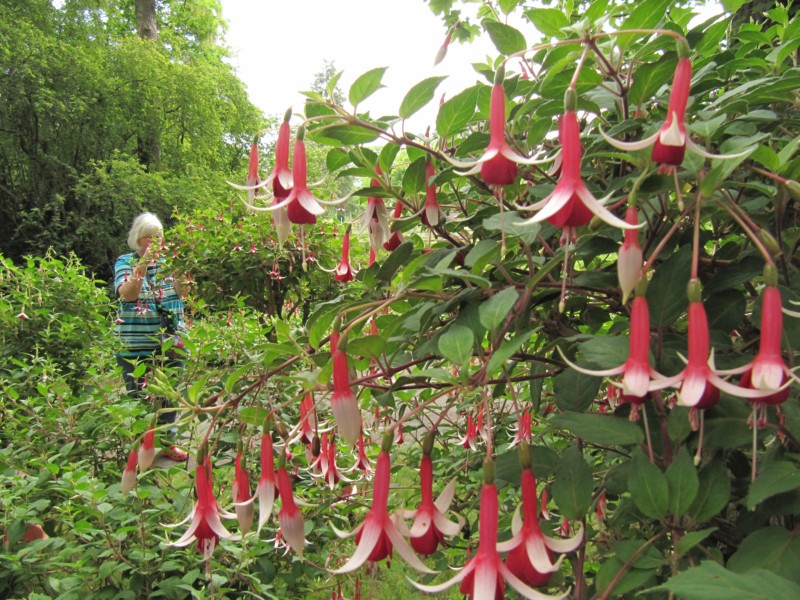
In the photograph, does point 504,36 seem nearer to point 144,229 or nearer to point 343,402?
point 343,402

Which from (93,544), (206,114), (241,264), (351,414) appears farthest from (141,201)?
(351,414)

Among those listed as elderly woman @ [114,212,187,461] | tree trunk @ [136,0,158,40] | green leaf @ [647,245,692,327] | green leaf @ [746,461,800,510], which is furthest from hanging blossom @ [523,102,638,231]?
tree trunk @ [136,0,158,40]

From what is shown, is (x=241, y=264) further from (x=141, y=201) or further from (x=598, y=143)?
(x=141, y=201)

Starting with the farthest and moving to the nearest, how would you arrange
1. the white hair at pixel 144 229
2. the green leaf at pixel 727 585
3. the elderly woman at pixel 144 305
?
the white hair at pixel 144 229 < the elderly woman at pixel 144 305 < the green leaf at pixel 727 585

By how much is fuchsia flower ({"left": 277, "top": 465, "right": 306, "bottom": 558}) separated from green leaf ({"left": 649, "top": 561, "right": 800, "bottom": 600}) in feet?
1.20

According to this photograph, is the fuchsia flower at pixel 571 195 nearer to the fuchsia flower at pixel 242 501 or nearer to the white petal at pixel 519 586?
the white petal at pixel 519 586

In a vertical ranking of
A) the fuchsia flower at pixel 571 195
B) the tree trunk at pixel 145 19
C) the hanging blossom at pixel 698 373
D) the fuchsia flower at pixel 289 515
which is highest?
the tree trunk at pixel 145 19

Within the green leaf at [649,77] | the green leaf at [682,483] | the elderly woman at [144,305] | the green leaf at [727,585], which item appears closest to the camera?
the green leaf at [727,585]

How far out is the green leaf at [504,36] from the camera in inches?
23.3

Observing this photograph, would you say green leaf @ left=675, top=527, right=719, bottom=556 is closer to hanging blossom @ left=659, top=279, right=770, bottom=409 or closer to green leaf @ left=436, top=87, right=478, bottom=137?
hanging blossom @ left=659, top=279, right=770, bottom=409

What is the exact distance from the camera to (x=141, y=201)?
27.2ft

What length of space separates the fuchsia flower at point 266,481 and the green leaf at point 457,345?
0.21 m

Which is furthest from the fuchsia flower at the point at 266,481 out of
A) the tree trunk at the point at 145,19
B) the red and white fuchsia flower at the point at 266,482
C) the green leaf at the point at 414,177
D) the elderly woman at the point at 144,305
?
the tree trunk at the point at 145,19

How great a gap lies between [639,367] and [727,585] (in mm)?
136
